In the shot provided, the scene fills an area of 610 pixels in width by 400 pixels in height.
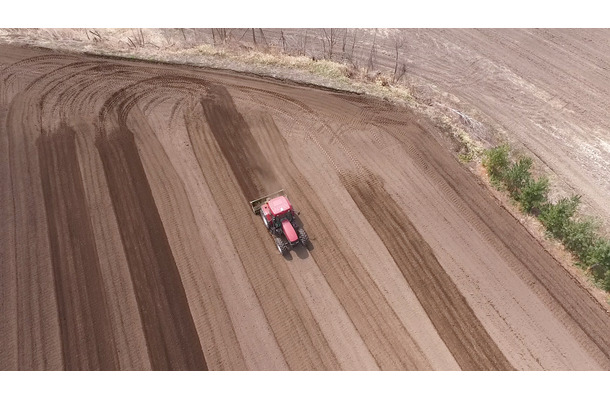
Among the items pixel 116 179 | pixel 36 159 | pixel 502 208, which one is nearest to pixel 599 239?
pixel 502 208

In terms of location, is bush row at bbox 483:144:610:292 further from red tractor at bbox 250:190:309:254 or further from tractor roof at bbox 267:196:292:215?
tractor roof at bbox 267:196:292:215

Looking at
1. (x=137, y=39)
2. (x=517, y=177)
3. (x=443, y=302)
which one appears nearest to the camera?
(x=443, y=302)

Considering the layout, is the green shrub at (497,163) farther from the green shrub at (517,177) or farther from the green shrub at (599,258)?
the green shrub at (599,258)

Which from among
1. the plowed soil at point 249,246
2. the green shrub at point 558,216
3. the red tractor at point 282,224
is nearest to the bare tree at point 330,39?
the plowed soil at point 249,246

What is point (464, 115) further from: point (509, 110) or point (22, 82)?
point (22, 82)

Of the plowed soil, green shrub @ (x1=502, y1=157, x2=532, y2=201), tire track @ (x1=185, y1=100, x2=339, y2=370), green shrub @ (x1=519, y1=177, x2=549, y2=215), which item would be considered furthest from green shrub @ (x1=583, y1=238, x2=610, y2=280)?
tire track @ (x1=185, y1=100, x2=339, y2=370)

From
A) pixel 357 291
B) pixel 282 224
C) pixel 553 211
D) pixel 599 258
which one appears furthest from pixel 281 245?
pixel 599 258

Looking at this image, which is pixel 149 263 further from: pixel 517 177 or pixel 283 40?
pixel 283 40
